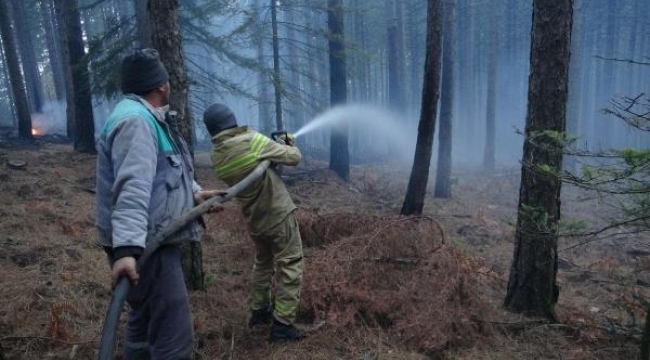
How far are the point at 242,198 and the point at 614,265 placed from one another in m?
7.80

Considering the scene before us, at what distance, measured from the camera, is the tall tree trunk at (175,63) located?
4938 millimetres

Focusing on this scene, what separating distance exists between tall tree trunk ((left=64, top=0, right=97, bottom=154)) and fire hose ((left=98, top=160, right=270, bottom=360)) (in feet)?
40.2

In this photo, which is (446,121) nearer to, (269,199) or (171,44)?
(171,44)

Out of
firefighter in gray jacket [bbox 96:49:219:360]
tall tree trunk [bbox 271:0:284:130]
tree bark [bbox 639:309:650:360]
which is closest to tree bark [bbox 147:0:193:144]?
firefighter in gray jacket [bbox 96:49:219:360]

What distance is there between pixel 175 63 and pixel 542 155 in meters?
4.54

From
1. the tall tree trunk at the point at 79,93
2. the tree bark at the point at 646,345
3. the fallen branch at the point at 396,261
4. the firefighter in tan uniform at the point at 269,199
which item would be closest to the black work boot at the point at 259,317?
the firefighter in tan uniform at the point at 269,199

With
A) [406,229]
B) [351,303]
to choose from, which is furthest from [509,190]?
[351,303]

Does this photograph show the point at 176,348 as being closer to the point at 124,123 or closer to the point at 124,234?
the point at 124,234

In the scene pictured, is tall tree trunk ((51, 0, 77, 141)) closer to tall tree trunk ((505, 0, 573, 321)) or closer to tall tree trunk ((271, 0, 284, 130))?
tall tree trunk ((271, 0, 284, 130))

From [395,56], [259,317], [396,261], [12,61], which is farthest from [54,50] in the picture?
[396,261]

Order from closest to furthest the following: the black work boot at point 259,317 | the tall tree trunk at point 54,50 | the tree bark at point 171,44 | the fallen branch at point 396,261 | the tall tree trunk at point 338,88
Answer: the black work boot at point 259,317 < the tree bark at point 171,44 < the fallen branch at point 396,261 < the tall tree trunk at point 338,88 < the tall tree trunk at point 54,50

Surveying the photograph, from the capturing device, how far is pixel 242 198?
170 inches

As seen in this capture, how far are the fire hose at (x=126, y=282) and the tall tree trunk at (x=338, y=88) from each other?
13.1 metres

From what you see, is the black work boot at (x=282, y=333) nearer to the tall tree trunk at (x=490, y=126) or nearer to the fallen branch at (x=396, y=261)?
the fallen branch at (x=396, y=261)
